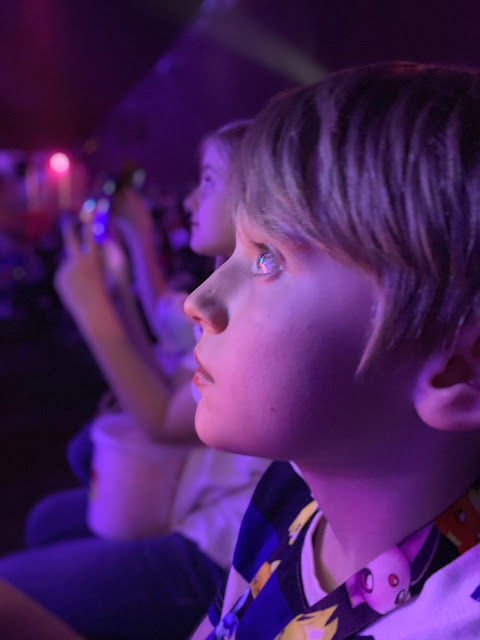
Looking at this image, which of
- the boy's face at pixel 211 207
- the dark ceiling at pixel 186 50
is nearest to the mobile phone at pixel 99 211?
the boy's face at pixel 211 207

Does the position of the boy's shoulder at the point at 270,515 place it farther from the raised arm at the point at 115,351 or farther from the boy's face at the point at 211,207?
the raised arm at the point at 115,351

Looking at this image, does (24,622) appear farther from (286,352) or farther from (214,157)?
(214,157)

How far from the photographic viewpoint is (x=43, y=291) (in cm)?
523

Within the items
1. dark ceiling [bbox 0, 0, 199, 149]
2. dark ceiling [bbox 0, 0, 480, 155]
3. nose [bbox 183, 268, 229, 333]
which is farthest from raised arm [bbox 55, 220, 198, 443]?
dark ceiling [bbox 0, 0, 199, 149]

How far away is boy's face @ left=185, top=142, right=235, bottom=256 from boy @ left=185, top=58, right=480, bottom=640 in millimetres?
157

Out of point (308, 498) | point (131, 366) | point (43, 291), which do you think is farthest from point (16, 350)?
point (308, 498)

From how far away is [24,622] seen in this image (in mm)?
564

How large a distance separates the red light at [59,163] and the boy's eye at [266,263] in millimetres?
9862

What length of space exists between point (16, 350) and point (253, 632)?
4.17 meters

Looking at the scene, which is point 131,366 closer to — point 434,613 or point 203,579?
point 203,579

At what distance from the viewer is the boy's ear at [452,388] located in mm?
352

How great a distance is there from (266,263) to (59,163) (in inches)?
396

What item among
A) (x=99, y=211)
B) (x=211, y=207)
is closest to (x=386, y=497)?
(x=211, y=207)

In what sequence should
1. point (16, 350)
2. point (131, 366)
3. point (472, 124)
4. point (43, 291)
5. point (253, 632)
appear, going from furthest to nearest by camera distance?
point (43, 291)
point (16, 350)
point (131, 366)
point (253, 632)
point (472, 124)
